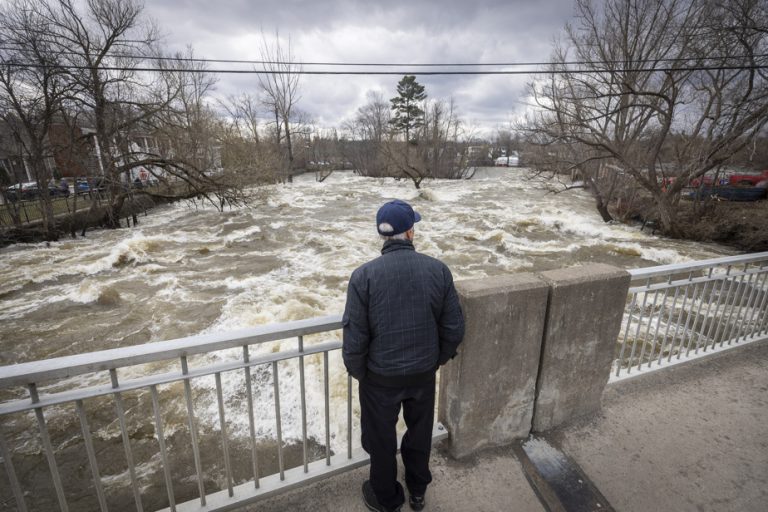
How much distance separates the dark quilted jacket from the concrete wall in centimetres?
37

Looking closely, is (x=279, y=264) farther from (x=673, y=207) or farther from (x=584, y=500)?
(x=673, y=207)

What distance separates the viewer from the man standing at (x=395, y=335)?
1.86m

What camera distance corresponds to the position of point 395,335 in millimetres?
1885

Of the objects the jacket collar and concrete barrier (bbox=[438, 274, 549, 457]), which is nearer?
the jacket collar

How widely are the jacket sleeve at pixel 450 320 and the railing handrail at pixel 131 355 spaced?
0.77 m

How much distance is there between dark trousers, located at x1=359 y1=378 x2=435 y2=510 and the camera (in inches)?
78.6

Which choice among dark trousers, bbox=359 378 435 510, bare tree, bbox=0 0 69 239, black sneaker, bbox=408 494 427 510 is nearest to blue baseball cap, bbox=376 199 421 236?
dark trousers, bbox=359 378 435 510

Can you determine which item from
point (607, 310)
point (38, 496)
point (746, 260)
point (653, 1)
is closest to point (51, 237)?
point (38, 496)

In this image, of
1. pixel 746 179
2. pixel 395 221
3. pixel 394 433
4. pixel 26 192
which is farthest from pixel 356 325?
pixel 746 179

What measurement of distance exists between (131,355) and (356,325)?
102 centimetres

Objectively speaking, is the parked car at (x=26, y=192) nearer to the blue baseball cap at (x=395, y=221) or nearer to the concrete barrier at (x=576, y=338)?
the blue baseball cap at (x=395, y=221)

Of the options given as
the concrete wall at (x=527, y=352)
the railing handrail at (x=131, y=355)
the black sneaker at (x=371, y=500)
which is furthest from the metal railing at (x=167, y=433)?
the concrete wall at (x=527, y=352)

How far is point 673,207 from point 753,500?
1706 centimetres

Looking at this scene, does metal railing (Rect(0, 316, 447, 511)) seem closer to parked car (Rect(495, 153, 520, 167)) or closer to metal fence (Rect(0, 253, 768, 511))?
metal fence (Rect(0, 253, 768, 511))
